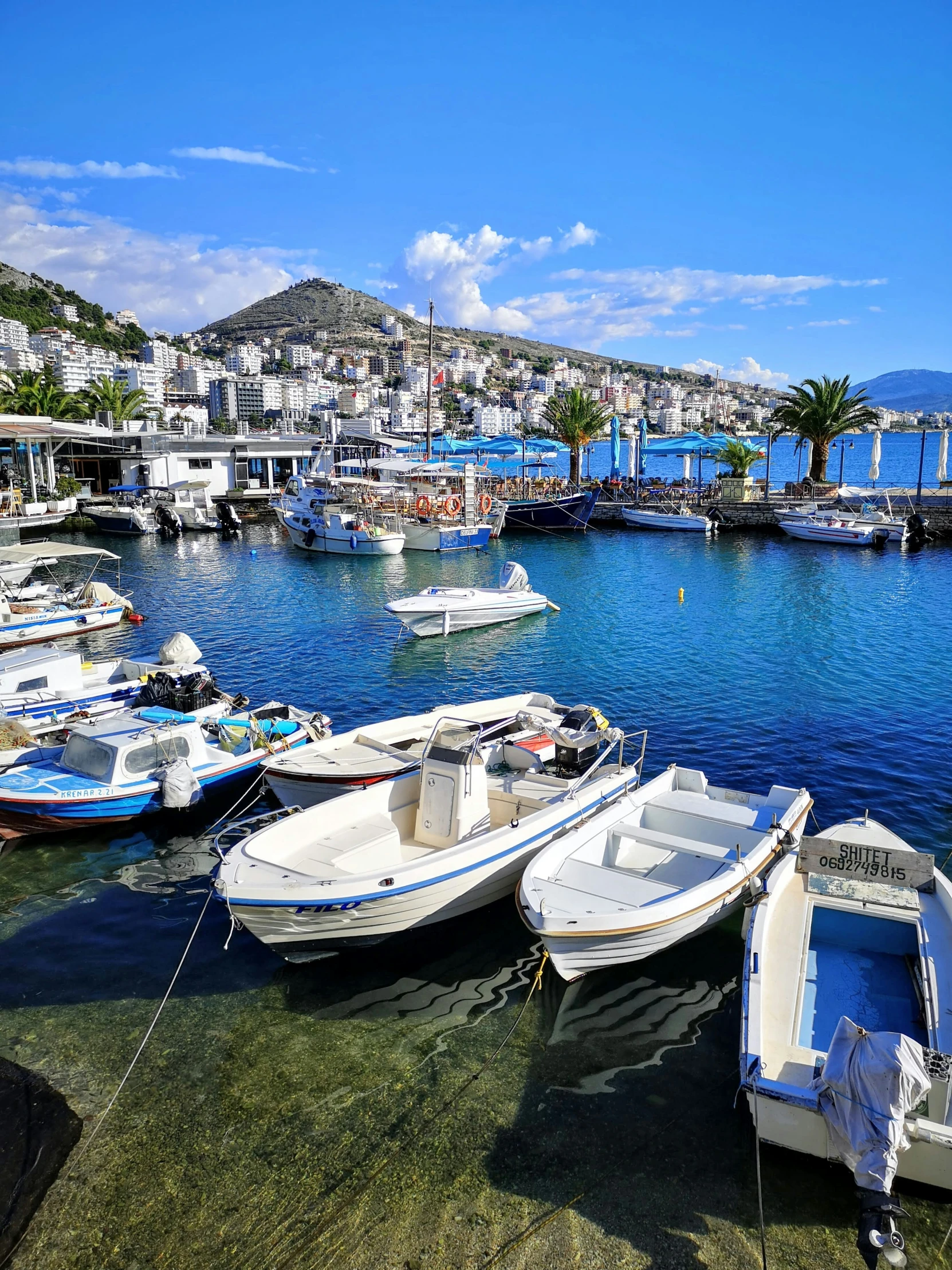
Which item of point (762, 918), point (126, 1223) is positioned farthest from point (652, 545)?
point (126, 1223)

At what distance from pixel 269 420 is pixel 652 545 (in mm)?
100132

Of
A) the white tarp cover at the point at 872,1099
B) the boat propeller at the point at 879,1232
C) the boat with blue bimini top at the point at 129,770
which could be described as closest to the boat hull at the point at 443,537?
the boat with blue bimini top at the point at 129,770

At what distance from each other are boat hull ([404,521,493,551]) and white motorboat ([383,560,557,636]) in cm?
1851

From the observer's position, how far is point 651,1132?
7867mm

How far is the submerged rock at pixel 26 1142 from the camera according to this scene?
7008 millimetres

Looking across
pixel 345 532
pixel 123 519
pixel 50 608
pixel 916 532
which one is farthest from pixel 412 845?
pixel 123 519

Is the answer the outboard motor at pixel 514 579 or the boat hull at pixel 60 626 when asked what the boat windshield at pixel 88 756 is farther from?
the outboard motor at pixel 514 579

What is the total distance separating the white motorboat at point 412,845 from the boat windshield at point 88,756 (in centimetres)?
456

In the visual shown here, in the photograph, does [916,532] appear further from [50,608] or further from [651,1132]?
[651,1132]

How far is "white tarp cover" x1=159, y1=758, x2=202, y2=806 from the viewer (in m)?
14.0

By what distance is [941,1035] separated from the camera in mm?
7855

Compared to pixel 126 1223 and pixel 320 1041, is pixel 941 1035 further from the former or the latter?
pixel 126 1223

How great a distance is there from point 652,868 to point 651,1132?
4.23 metres

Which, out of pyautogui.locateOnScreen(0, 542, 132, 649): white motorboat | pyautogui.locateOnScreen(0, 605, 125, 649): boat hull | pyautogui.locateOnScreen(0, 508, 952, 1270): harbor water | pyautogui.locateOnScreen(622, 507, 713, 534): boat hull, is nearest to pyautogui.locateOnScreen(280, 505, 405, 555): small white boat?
pyautogui.locateOnScreen(622, 507, 713, 534): boat hull
